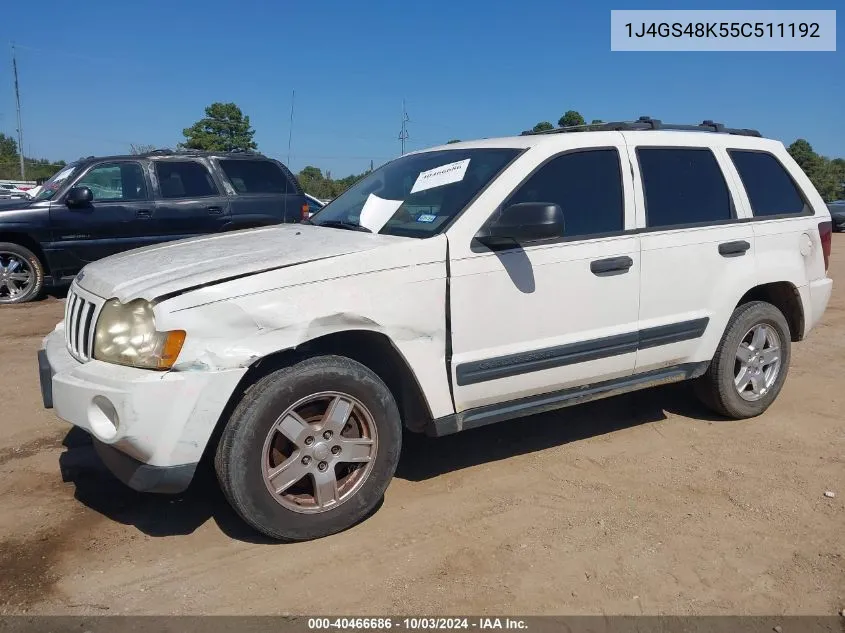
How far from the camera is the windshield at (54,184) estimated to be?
891cm

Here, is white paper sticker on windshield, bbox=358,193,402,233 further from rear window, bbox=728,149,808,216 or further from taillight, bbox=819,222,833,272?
taillight, bbox=819,222,833,272

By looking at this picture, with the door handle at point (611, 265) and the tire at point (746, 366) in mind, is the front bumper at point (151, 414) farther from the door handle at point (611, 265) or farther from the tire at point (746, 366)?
the tire at point (746, 366)

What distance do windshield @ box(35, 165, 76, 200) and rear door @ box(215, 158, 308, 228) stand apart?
6.09 feet

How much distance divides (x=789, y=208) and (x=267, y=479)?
3.85 metres

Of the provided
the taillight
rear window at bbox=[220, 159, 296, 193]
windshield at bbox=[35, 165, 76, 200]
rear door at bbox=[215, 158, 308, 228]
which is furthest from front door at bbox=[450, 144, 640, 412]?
windshield at bbox=[35, 165, 76, 200]

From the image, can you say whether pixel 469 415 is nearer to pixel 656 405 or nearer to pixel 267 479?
pixel 267 479

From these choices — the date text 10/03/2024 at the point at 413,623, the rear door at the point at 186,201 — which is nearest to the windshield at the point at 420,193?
the date text 10/03/2024 at the point at 413,623

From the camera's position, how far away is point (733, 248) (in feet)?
14.5

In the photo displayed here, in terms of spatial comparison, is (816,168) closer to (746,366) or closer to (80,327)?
(746,366)

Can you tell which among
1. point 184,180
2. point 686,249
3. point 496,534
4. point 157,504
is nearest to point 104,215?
point 184,180

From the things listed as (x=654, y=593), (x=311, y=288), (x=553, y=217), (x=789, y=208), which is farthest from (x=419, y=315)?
(x=789, y=208)

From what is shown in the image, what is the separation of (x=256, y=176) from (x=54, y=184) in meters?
2.50

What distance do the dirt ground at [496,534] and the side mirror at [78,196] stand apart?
4648mm

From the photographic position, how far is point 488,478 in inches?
153
